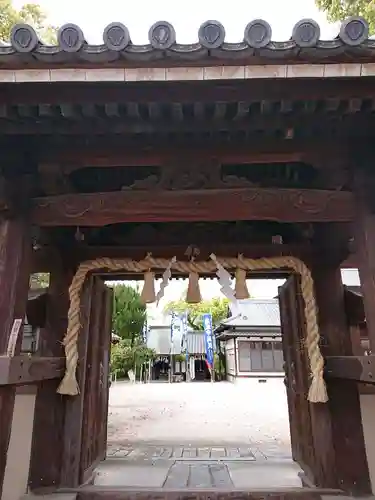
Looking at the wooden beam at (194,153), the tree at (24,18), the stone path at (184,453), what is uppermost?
the tree at (24,18)

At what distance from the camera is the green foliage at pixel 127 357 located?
27.5 m

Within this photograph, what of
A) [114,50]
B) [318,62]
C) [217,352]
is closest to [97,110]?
[114,50]

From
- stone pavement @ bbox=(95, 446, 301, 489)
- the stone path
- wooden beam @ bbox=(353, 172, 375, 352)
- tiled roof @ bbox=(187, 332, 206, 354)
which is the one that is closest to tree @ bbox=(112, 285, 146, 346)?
tiled roof @ bbox=(187, 332, 206, 354)

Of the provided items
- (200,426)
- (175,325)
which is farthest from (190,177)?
(175,325)

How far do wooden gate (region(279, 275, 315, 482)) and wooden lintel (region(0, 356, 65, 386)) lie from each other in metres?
2.45

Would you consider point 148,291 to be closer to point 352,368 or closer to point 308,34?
point 352,368

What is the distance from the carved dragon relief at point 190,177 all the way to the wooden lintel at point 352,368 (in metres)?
1.49

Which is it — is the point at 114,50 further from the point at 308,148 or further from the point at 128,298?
the point at 128,298

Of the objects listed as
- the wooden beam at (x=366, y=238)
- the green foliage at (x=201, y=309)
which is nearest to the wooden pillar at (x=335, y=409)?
the wooden beam at (x=366, y=238)

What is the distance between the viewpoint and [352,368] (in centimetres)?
308

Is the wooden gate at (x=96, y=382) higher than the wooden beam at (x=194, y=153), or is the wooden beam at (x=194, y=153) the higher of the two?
the wooden beam at (x=194, y=153)

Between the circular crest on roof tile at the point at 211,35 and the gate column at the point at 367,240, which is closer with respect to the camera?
the circular crest on roof tile at the point at 211,35

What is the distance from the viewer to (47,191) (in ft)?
9.96

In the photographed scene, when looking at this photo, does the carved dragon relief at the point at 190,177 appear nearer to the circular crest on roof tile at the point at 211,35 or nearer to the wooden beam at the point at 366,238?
the wooden beam at the point at 366,238
